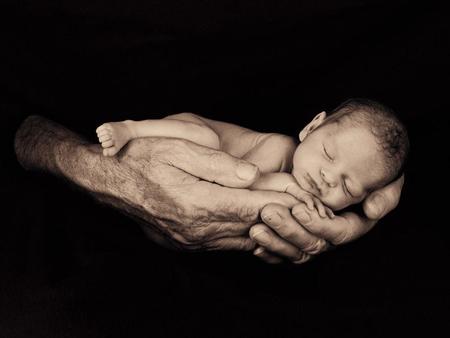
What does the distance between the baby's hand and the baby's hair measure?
0.63ft

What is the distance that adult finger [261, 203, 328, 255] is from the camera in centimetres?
144

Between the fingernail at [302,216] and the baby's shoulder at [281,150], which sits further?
the baby's shoulder at [281,150]

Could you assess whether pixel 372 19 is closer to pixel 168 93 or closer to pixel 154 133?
pixel 168 93

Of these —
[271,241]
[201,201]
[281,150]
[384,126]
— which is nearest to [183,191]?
[201,201]

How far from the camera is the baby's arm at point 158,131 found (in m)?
1.44

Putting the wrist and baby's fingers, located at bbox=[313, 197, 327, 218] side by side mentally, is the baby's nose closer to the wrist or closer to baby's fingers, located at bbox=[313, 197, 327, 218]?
baby's fingers, located at bbox=[313, 197, 327, 218]

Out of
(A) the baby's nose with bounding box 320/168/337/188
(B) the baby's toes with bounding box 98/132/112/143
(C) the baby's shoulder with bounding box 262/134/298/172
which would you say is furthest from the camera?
(C) the baby's shoulder with bounding box 262/134/298/172

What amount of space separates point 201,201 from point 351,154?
40 cm

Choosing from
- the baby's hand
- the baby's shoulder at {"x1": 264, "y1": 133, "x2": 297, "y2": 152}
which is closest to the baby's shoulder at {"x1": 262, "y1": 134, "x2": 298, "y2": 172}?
the baby's shoulder at {"x1": 264, "y1": 133, "x2": 297, "y2": 152}

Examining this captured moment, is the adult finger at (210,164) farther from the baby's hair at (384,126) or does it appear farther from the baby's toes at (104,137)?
the baby's hair at (384,126)

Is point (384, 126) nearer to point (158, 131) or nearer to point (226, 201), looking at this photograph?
point (226, 201)

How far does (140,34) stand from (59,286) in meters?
0.90

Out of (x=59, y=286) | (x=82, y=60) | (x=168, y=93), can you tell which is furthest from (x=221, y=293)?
(x=82, y=60)

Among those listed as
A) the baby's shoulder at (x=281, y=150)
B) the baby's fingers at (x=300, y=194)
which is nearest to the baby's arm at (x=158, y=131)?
the baby's shoulder at (x=281, y=150)
